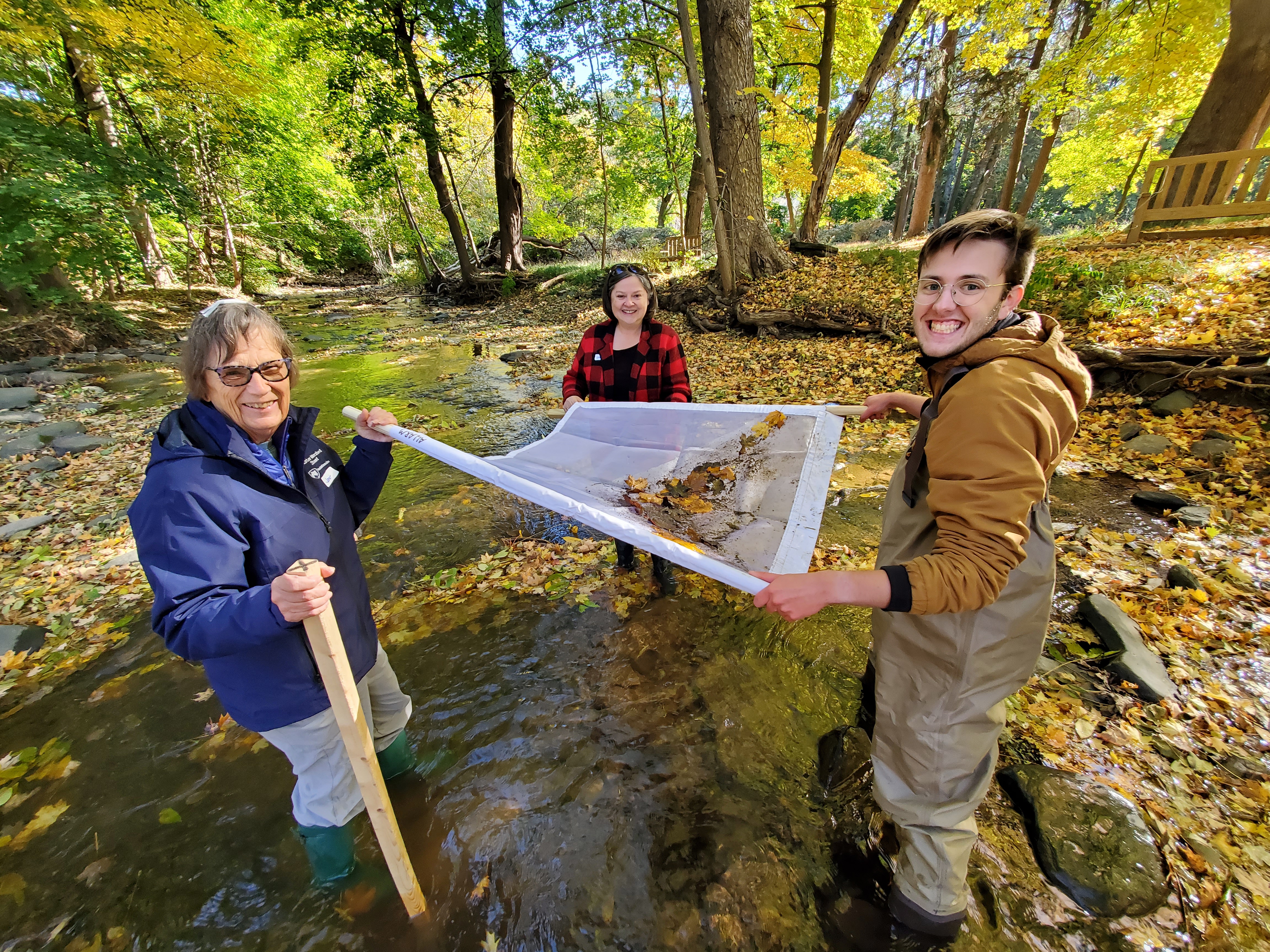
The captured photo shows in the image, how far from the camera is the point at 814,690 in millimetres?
3100

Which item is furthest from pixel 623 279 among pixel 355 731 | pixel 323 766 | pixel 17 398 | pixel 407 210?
pixel 407 210

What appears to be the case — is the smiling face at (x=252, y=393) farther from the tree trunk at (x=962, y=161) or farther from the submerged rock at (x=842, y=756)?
the tree trunk at (x=962, y=161)

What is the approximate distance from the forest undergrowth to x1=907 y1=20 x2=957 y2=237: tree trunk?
1239 cm

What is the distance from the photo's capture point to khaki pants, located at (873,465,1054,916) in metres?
1.55

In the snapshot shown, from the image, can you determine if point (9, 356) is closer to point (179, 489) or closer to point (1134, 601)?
point (179, 489)

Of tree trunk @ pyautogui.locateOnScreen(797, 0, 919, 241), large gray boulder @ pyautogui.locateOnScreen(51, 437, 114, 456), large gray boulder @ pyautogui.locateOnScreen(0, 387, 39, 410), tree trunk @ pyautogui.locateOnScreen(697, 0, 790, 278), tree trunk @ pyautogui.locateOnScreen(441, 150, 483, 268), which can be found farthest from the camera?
tree trunk @ pyautogui.locateOnScreen(441, 150, 483, 268)

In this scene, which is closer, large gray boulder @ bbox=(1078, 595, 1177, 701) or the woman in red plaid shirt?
large gray boulder @ bbox=(1078, 595, 1177, 701)

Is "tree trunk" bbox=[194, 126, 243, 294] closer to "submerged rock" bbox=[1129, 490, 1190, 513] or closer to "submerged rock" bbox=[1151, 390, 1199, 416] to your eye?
"submerged rock" bbox=[1129, 490, 1190, 513]

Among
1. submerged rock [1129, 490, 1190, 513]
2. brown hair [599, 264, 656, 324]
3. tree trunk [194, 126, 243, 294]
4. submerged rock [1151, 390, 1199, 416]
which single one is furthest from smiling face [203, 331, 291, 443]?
tree trunk [194, 126, 243, 294]

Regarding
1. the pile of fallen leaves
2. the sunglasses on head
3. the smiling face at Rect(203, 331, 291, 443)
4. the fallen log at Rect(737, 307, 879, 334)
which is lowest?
the pile of fallen leaves

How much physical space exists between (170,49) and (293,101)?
11343 mm

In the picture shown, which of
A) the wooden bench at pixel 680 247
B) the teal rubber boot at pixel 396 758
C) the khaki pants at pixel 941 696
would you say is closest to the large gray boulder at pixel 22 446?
the teal rubber boot at pixel 396 758

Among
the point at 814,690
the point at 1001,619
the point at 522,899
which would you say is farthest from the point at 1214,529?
the point at 522,899

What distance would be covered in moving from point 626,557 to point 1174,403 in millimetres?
6357
